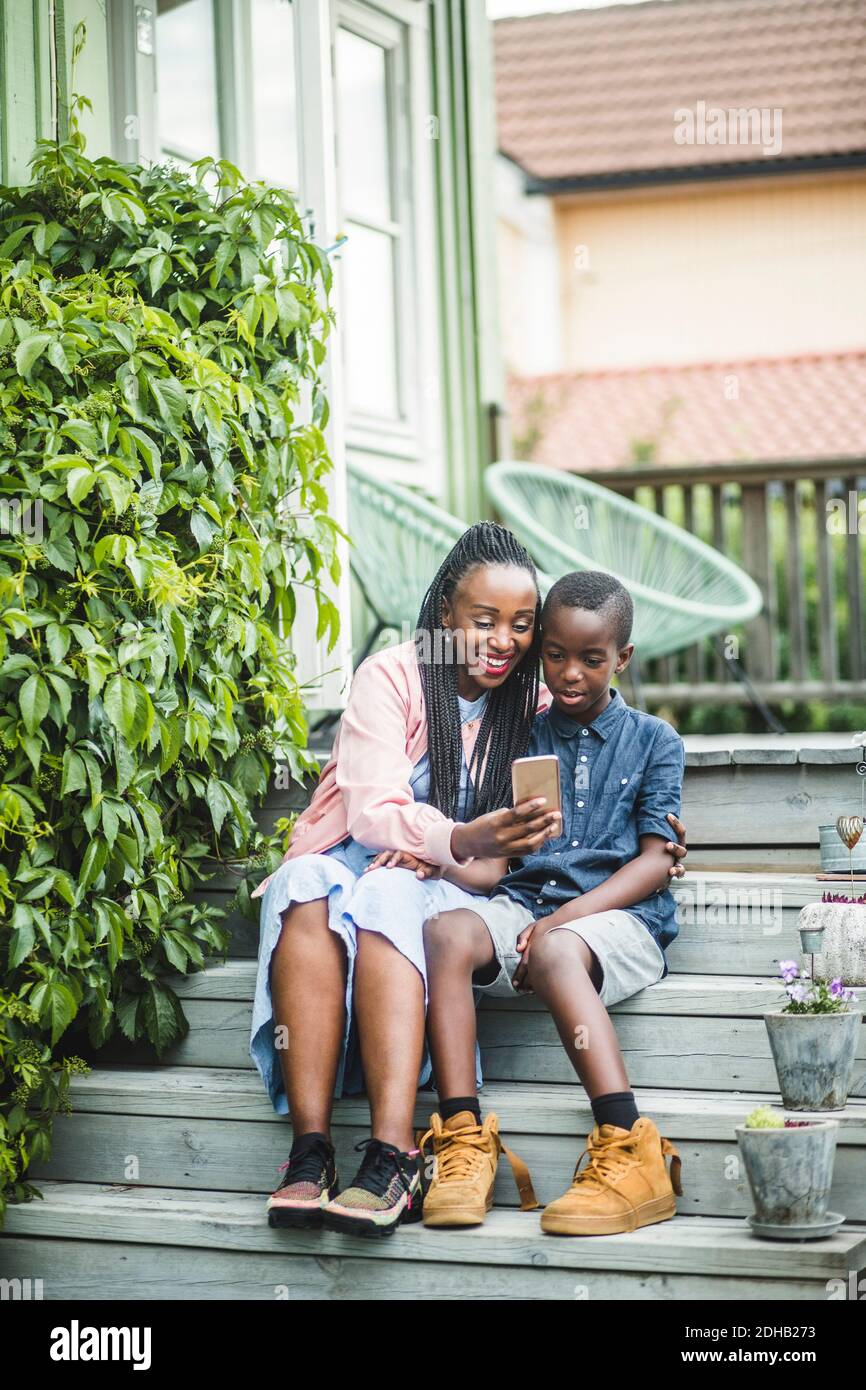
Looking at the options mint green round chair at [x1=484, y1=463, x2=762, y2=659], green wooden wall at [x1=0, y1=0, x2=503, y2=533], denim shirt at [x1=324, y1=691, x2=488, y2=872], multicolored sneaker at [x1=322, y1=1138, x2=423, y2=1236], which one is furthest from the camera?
green wooden wall at [x1=0, y1=0, x2=503, y2=533]

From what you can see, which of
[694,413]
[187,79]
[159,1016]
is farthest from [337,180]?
[694,413]

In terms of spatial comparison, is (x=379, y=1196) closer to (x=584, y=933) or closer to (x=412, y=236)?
(x=584, y=933)

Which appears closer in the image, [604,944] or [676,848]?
[604,944]

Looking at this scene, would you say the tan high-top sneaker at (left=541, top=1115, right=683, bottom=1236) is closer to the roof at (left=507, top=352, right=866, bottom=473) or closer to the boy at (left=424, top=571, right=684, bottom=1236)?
the boy at (left=424, top=571, right=684, bottom=1236)

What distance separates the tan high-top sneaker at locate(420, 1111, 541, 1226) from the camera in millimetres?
2488

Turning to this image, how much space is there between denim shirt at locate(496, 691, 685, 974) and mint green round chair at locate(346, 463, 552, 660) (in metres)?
1.75

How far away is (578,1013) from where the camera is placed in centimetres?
255

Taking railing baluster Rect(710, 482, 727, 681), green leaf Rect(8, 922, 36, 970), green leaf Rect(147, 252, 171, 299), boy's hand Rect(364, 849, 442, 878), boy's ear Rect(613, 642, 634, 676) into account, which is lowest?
green leaf Rect(8, 922, 36, 970)

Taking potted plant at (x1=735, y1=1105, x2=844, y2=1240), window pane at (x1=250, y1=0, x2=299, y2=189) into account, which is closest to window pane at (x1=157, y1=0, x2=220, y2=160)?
window pane at (x1=250, y1=0, x2=299, y2=189)

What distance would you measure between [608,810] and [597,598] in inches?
14.2

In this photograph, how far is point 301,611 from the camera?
147 inches

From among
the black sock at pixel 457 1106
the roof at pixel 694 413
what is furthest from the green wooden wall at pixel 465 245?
the roof at pixel 694 413

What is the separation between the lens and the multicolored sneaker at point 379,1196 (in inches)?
96.1
